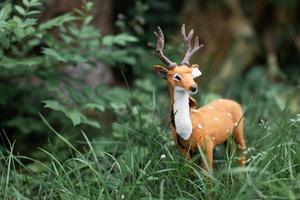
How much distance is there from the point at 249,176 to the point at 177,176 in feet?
1.17

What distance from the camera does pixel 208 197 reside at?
2467mm

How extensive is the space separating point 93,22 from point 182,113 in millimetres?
2098

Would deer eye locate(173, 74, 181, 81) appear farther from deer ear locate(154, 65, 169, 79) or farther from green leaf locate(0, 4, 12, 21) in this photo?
green leaf locate(0, 4, 12, 21)

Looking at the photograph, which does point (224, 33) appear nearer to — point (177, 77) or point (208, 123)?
point (208, 123)

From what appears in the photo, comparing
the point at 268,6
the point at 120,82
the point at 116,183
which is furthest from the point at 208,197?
the point at 268,6

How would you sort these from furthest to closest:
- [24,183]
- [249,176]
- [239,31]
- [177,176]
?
[239,31] → [24,183] → [177,176] → [249,176]

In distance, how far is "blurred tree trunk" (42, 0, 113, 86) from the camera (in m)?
4.14

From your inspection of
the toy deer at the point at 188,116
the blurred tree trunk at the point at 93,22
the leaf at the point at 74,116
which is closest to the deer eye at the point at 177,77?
the toy deer at the point at 188,116

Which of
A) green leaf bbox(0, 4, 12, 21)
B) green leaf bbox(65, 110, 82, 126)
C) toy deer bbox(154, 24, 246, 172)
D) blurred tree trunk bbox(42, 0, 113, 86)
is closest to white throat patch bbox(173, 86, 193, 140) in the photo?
toy deer bbox(154, 24, 246, 172)

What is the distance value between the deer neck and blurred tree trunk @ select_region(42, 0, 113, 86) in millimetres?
1526

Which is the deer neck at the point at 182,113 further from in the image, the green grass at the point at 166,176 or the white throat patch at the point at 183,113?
the green grass at the point at 166,176

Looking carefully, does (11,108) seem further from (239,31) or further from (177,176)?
(239,31)

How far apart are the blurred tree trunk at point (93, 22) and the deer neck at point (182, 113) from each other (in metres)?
1.53

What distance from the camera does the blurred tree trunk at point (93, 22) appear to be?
4.14 metres
